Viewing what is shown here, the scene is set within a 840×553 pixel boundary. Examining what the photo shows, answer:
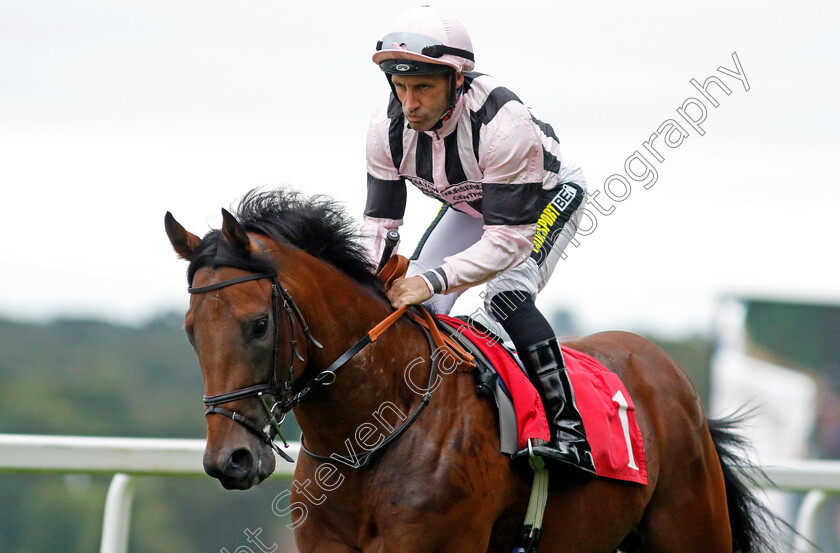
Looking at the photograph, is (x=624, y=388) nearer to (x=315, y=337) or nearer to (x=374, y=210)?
(x=374, y=210)

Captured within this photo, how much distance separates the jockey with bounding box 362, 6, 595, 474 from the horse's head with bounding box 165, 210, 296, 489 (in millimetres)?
588

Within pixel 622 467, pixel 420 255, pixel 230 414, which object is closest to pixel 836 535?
pixel 622 467

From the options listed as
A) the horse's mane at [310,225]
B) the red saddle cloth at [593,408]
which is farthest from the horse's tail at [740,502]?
the horse's mane at [310,225]

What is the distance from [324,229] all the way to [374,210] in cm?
54

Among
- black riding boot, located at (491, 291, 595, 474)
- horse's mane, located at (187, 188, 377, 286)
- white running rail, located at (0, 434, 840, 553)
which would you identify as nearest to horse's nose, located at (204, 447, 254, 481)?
horse's mane, located at (187, 188, 377, 286)

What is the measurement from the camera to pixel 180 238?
2.88 meters

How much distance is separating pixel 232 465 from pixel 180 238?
2.34 feet

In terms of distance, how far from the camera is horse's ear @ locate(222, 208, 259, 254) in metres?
2.74

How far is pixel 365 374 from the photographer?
119 inches

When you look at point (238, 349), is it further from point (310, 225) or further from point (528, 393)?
point (528, 393)

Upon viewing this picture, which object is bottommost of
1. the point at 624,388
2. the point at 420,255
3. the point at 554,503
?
the point at 554,503

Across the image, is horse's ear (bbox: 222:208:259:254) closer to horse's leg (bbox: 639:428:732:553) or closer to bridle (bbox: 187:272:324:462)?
bridle (bbox: 187:272:324:462)

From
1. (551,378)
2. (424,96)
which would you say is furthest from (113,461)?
(424,96)

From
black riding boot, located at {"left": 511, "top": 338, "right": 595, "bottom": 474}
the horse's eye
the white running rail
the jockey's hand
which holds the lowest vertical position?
the white running rail
